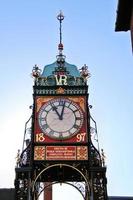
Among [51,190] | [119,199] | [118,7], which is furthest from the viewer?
[51,190]

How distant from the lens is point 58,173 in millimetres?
20281

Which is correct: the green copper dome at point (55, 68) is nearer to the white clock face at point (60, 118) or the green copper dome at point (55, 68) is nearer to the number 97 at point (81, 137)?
the white clock face at point (60, 118)

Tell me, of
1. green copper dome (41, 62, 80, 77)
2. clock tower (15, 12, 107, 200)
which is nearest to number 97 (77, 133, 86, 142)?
clock tower (15, 12, 107, 200)

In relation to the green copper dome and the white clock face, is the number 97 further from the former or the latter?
the green copper dome

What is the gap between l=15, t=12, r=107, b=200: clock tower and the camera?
18969mm

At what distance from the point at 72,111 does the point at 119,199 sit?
344 inches

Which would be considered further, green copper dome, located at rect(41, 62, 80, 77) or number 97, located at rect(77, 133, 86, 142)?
green copper dome, located at rect(41, 62, 80, 77)

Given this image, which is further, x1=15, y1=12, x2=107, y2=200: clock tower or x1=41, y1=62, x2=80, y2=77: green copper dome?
x1=41, y1=62, x2=80, y2=77: green copper dome

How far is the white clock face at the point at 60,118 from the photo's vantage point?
20.0 metres

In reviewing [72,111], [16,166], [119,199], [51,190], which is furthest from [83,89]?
[51,190]

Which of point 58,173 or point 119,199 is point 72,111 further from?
point 119,199

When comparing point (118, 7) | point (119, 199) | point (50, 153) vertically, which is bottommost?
point (119, 199)

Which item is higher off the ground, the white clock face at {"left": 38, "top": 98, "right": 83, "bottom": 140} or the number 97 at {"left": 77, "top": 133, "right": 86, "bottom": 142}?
the white clock face at {"left": 38, "top": 98, "right": 83, "bottom": 140}

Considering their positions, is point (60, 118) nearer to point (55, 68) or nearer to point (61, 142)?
point (61, 142)
